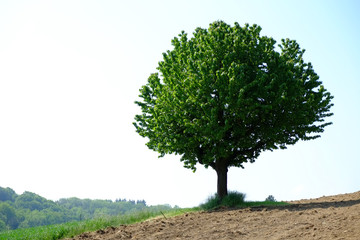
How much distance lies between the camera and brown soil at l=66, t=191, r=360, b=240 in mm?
11880

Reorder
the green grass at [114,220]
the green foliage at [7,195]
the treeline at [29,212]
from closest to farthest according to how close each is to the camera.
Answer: the green grass at [114,220] → the treeline at [29,212] → the green foliage at [7,195]

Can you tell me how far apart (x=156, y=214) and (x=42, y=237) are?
6907 millimetres

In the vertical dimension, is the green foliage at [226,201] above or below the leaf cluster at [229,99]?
below

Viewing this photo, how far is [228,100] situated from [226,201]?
6311mm

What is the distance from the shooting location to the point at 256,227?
13766 mm

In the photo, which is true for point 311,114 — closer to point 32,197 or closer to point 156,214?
point 156,214

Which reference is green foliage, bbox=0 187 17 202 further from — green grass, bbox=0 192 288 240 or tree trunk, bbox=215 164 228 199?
tree trunk, bbox=215 164 228 199

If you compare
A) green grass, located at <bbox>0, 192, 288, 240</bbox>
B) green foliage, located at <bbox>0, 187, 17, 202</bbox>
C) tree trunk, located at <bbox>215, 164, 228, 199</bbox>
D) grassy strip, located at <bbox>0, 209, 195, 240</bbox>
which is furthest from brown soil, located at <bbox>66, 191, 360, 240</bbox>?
green foliage, located at <bbox>0, 187, 17, 202</bbox>

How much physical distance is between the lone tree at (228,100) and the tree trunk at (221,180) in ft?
0.21

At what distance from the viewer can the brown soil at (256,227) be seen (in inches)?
468

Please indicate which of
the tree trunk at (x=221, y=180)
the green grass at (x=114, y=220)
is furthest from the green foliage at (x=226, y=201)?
the tree trunk at (x=221, y=180)

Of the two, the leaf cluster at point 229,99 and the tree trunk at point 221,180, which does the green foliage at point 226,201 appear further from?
the leaf cluster at point 229,99

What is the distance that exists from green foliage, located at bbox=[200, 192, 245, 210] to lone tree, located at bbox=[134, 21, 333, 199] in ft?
3.23

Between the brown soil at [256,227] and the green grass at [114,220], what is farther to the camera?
the green grass at [114,220]
